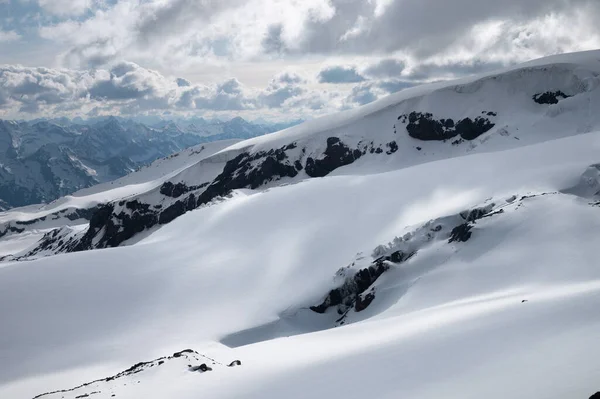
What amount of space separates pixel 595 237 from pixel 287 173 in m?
131

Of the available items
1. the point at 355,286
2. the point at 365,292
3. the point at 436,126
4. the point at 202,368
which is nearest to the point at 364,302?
the point at 365,292

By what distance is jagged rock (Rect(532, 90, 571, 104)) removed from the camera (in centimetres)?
Result: 13638

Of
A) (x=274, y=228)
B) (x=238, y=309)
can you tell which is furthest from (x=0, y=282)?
(x=274, y=228)

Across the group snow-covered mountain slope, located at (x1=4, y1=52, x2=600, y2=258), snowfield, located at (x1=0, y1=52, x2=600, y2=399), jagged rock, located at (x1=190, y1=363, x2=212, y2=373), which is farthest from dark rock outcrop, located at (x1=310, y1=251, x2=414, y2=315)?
snow-covered mountain slope, located at (x1=4, y1=52, x2=600, y2=258)

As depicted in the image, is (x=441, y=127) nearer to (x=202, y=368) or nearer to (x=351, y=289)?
(x=351, y=289)

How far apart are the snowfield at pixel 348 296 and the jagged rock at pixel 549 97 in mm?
77924

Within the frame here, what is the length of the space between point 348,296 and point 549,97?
116202mm

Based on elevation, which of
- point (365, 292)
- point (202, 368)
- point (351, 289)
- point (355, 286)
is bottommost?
point (351, 289)

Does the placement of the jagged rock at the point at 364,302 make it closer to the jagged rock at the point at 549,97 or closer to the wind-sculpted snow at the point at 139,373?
the wind-sculpted snow at the point at 139,373

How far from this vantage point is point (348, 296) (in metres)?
52.1

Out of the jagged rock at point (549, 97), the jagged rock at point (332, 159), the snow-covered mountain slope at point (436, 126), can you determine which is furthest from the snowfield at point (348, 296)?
the jagged rock at point (549, 97)

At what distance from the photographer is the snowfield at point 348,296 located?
21.2 metres

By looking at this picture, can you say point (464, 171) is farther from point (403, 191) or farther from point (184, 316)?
point (184, 316)

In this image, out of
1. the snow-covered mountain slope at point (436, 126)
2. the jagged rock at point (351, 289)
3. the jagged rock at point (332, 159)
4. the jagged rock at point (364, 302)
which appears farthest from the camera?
the jagged rock at point (332, 159)
